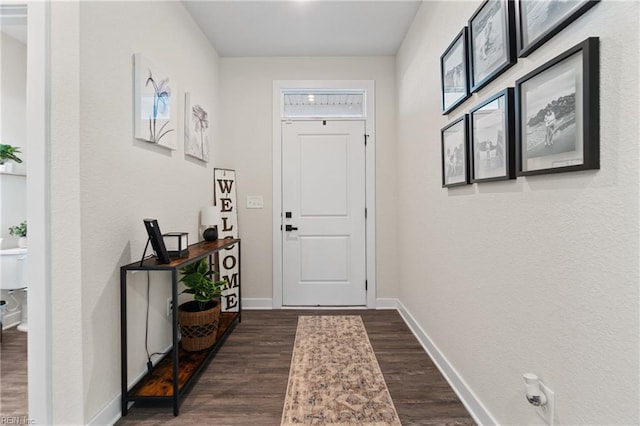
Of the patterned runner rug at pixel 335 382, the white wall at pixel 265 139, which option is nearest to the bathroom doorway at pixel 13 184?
the white wall at pixel 265 139

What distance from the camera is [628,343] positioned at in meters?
0.81

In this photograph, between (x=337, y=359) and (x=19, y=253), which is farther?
(x=19, y=253)

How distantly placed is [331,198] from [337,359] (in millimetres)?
1688

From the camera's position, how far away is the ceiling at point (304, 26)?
250cm

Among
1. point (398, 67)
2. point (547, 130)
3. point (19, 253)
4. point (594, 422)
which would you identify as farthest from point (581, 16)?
point (19, 253)

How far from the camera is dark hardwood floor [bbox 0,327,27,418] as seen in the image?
1641 millimetres

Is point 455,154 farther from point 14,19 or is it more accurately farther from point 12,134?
point 12,134

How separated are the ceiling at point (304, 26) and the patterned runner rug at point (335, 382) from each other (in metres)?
2.76

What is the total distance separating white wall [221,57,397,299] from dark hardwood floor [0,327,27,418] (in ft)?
5.90

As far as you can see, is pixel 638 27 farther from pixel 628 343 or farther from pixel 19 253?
pixel 19 253

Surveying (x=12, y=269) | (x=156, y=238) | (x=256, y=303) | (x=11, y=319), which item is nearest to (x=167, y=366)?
(x=156, y=238)

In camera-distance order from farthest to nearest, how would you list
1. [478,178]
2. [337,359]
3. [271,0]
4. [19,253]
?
[19,253] < [271,0] < [337,359] < [478,178]

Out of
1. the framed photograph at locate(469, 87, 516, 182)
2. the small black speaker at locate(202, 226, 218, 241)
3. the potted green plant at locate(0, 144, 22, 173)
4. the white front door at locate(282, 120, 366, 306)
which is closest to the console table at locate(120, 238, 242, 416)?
the small black speaker at locate(202, 226, 218, 241)

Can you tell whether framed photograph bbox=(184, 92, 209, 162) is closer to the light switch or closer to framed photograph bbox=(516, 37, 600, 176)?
the light switch
